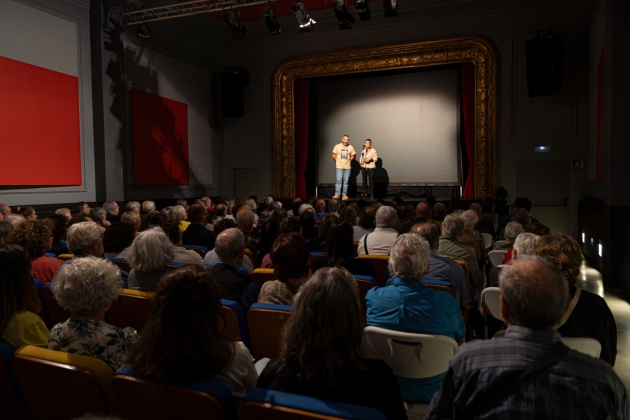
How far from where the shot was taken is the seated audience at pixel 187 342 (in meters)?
1.30

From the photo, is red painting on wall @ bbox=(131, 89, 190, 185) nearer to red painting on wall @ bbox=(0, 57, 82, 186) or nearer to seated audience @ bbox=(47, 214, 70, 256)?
red painting on wall @ bbox=(0, 57, 82, 186)

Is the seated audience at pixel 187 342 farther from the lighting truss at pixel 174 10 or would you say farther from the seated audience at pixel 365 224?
the lighting truss at pixel 174 10

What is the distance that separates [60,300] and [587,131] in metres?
9.38

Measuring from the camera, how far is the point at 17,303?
1793 mm

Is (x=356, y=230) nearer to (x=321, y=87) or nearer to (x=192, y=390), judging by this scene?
(x=192, y=390)

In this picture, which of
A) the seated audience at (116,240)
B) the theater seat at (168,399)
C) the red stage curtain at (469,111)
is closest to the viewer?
the theater seat at (168,399)

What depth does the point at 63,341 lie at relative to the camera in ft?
5.26

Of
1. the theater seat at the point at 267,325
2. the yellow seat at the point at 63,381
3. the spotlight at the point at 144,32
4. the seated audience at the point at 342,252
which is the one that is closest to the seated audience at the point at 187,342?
the yellow seat at the point at 63,381

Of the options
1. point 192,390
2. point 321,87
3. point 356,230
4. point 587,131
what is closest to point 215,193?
point 321,87

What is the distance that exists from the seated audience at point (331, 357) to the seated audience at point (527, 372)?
163 mm

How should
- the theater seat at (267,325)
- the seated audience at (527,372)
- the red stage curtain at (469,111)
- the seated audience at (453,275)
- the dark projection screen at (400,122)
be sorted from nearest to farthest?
the seated audience at (527,372) < the theater seat at (267,325) < the seated audience at (453,275) < the red stage curtain at (469,111) < the dark projection screen at (400,122)

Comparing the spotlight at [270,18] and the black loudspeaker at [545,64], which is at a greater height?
the spotlight at [270,18]

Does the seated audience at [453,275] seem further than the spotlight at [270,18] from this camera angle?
No

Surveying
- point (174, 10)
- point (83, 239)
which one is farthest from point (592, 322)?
point (174, 10)
